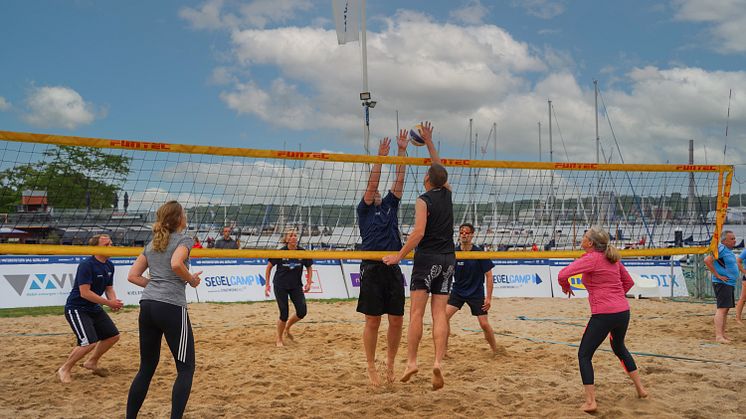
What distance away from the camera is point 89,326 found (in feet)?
19.7

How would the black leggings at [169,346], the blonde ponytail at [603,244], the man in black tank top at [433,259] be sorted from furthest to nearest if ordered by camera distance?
the man in black tank top at [433,259] → the blonde ponytail at [603,244] → the black leggings at [169,346]

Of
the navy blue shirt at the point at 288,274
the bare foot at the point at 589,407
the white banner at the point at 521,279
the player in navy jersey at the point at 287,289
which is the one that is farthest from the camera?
the white banner at the point at 521,279

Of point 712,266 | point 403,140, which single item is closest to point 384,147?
point 403,140

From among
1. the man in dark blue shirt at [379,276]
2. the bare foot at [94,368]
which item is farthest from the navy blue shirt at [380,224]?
the bare foot at [94,368]

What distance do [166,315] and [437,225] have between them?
2279 mm

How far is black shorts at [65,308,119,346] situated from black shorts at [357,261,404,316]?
272 centimetres

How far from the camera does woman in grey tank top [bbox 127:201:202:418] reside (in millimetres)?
4055

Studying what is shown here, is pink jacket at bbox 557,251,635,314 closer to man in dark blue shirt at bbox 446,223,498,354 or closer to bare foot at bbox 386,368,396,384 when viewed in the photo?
bare foot at bbox 386,368,396,384

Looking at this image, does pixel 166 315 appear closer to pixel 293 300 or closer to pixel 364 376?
pixel 364 376

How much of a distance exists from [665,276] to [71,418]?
15.2 meters

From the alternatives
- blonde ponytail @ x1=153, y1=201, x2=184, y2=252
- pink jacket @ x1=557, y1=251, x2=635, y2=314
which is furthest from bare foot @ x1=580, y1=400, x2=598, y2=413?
blonde ponytail @ x1=153, y1=201, x2=184, y2=252

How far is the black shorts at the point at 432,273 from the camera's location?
5074 millimetres

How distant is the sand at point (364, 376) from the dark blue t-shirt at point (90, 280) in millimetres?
741

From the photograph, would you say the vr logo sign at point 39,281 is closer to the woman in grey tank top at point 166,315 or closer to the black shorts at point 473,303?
the black shorts at point 473,303
